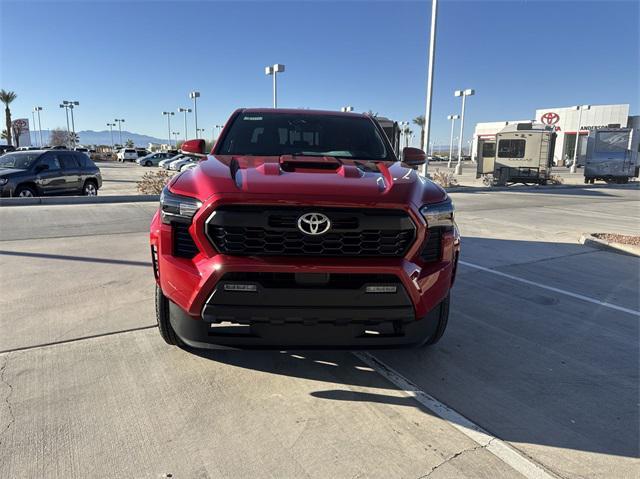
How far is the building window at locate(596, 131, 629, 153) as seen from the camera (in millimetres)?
26234

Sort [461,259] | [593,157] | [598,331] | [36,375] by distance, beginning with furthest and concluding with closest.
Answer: [593,157] < [461,259] < [598,331] < [36,375]

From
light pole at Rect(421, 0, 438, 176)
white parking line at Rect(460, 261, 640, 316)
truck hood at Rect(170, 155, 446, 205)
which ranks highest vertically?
light pole at Rect(421, 0, 438, 176)

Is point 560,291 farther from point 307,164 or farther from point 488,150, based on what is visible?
point 488,150

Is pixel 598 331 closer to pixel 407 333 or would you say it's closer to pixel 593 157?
pixel 407 333

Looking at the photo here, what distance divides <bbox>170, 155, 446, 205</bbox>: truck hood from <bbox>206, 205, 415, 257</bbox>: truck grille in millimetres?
90

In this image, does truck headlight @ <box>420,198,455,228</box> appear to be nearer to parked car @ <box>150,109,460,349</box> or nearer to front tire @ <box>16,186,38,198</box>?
parked car @ <box>150,109,460,349</box>

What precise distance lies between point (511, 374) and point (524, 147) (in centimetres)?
2190

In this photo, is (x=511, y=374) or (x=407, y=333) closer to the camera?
(x=407, y=333)

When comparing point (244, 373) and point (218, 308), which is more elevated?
point (218, 308)

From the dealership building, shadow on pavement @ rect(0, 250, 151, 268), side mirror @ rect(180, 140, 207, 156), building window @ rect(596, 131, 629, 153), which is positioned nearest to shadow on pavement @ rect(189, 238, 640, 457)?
side mirror @ rect(180, 140, 207, 156)

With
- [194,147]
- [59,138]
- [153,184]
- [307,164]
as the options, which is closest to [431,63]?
[153,184]

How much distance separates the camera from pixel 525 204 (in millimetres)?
15328

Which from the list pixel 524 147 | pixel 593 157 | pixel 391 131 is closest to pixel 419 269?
pixel 391 131

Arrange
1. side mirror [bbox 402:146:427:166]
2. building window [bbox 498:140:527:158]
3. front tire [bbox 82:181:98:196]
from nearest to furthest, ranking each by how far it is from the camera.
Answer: side mirror [bbox 402:146:427:166]
front tire [bbox 82:181:98:196]
building window [bbox 498:140:527:158]
